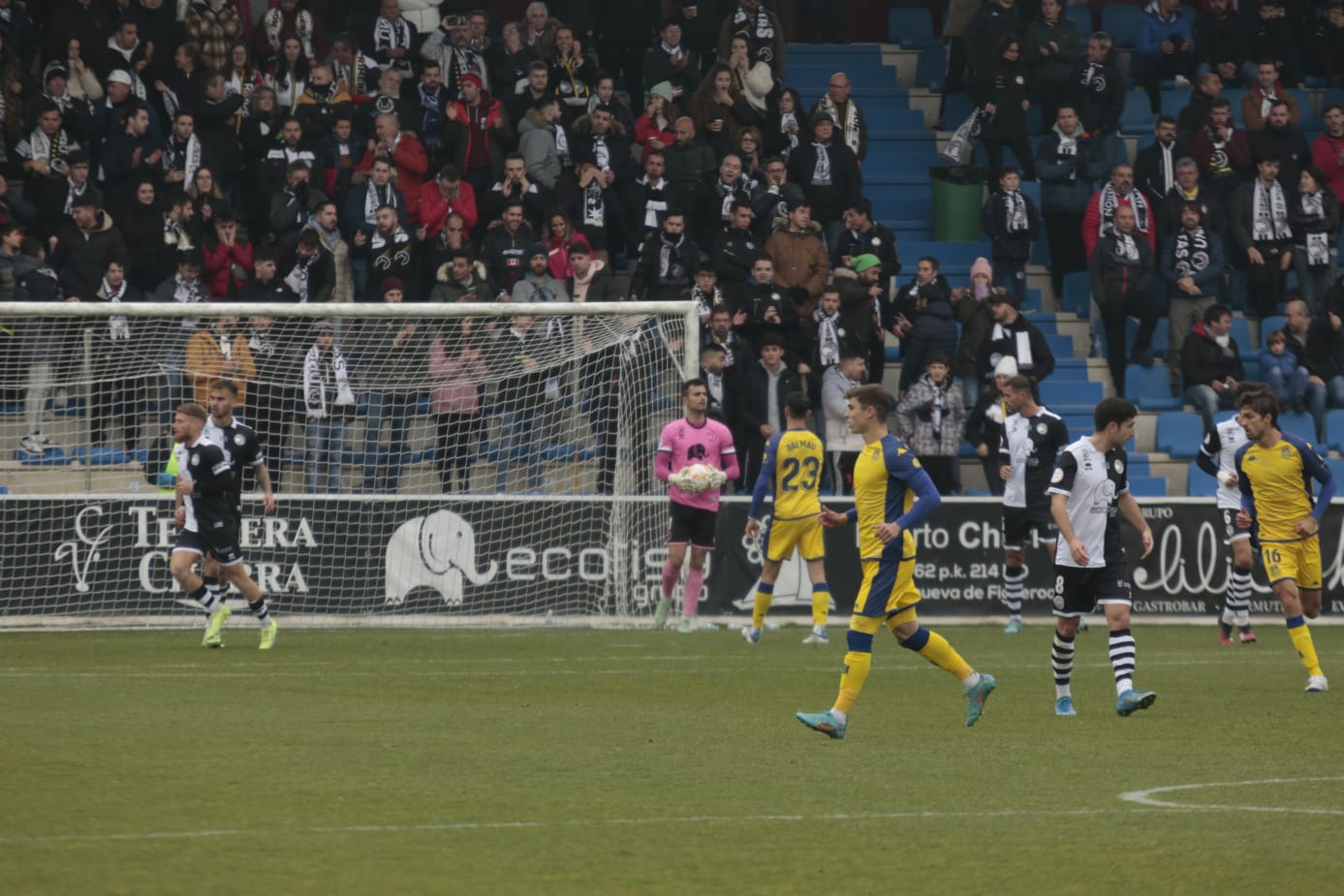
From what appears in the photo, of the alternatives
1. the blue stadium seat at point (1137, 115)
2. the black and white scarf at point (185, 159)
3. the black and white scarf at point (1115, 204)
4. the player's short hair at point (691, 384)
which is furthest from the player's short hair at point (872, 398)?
the blue stadium seat at point (1137, 115)

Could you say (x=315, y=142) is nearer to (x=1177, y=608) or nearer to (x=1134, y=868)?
(x=1177, y=608)

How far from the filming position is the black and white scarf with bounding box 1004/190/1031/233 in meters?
23.5

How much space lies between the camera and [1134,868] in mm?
6633

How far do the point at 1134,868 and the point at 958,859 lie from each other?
62 centimetres

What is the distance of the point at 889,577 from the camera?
34.5 feet

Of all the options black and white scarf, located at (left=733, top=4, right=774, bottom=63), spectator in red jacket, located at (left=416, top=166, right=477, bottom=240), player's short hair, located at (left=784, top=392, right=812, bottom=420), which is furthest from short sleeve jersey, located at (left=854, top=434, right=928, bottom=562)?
black and white scarf, located at (left=733, top=4, right=774, bottom=63)

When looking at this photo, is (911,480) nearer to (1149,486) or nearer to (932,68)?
(1149,486)

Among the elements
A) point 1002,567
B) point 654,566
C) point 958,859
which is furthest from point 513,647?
point 958,859

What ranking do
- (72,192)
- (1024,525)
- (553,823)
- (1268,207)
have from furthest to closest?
(1268,207)
(72,192)
(1024,525)
(553,823)

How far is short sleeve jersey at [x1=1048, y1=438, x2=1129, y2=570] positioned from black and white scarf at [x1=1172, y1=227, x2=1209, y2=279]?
1265 centimetres

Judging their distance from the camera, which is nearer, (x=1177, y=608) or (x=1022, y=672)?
(x=1022, y=672)

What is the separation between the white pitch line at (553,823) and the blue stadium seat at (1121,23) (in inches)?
890

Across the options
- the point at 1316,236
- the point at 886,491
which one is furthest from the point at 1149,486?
the point at 886,491

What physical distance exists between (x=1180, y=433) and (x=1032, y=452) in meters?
5.45
